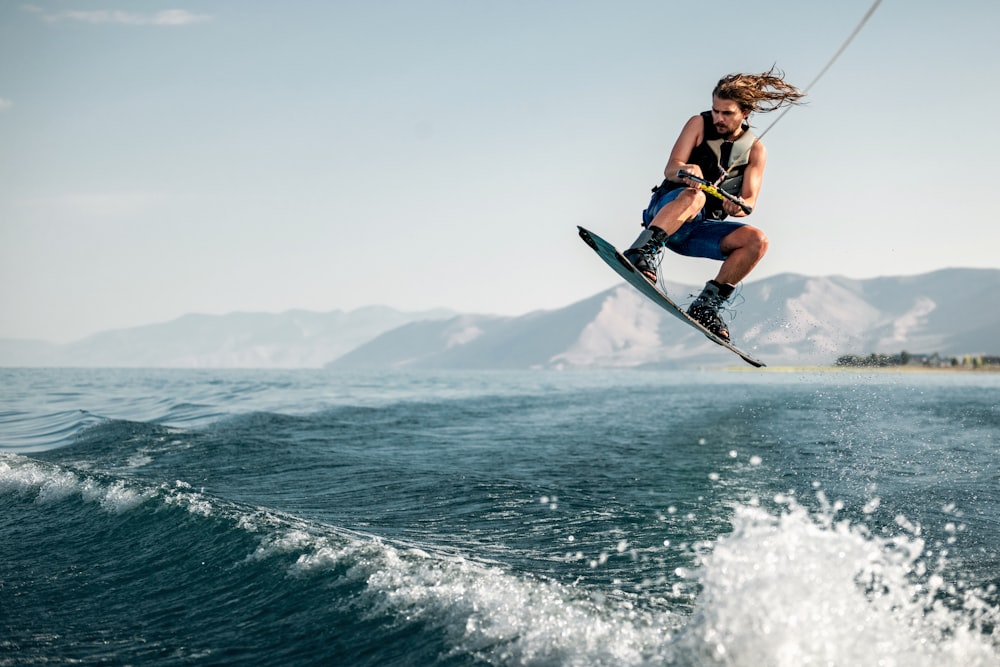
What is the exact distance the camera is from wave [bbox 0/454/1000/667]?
470 centimetres

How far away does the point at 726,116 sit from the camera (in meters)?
7.52

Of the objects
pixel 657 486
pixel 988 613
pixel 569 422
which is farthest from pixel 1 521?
pixel 569 422

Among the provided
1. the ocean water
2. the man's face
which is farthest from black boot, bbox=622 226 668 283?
the ocean water

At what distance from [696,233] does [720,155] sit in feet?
2.99

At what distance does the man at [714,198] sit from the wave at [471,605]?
293 cm

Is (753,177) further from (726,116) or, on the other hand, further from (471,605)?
(471,605)

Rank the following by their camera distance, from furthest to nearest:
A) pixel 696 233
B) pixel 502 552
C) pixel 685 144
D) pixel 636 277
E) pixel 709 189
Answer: pixel 696 233 → pixel 636 277 → pixel 685 144 → pixel 709 189 → pixel 502 552

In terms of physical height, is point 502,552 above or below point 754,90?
below

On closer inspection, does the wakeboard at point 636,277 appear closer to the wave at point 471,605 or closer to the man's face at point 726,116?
the man's face at point 726,116

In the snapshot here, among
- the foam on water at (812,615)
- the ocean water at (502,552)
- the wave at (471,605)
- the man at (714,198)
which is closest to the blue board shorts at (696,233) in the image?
the man at (714,198)

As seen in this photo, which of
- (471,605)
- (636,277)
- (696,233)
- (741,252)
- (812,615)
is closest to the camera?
(812,615)

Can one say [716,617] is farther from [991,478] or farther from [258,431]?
[258,431]

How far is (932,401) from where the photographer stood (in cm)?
2906

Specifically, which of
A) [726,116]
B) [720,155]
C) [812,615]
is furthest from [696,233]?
[812,615]
